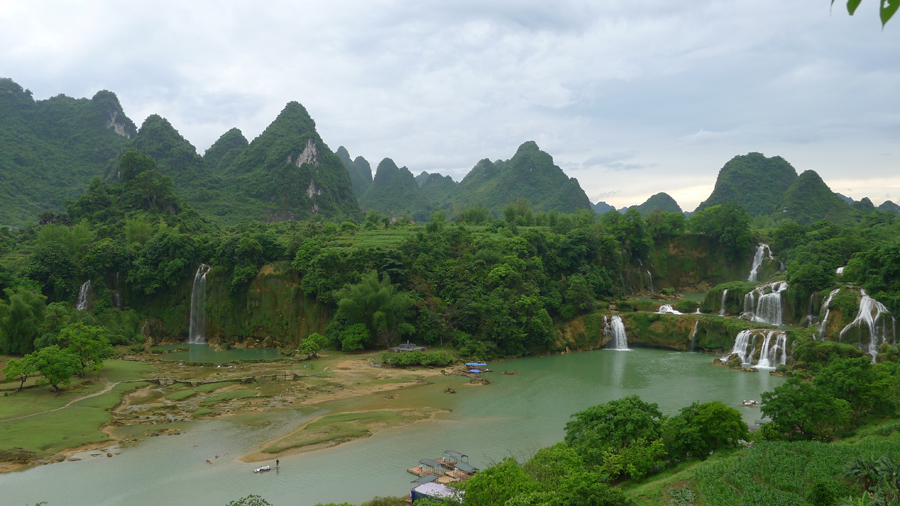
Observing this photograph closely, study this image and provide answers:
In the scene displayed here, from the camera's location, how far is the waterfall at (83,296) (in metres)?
41.6

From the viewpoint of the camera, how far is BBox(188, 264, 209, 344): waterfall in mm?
42875

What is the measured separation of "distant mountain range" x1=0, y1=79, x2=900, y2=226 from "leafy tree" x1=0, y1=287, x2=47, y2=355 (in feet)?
121

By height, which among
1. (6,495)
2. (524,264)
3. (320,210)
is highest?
(320,210)

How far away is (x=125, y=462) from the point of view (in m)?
19.1

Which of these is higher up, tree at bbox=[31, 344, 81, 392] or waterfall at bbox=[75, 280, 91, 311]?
waterfall at bbox=[75, 280, 91, 311]

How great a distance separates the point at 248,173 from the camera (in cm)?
8312

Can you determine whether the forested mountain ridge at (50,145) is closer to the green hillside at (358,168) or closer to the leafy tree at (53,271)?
the leafy tree at (53,271)

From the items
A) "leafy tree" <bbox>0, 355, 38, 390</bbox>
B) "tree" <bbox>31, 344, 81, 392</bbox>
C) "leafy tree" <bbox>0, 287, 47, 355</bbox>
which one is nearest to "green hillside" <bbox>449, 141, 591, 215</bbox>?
"leafy tree" <bbox>0, 287, 47, 355</bbox>

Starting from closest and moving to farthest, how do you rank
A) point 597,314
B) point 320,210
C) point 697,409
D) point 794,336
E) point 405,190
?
point 697,409
point 794,336
point 597,314
point 320,210
point 405,190

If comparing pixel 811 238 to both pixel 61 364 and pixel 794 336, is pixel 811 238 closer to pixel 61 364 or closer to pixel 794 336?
pixel 794 336

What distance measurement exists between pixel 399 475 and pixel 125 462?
30.7 ft

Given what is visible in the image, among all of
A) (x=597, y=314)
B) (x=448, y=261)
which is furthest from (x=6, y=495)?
(x=597, y=314)

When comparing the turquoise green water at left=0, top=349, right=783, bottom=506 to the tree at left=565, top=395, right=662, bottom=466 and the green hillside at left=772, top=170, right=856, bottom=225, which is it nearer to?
the tree at left=565, top=395, right=662, bottom=466

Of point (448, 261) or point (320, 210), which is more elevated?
point (320, 210)
